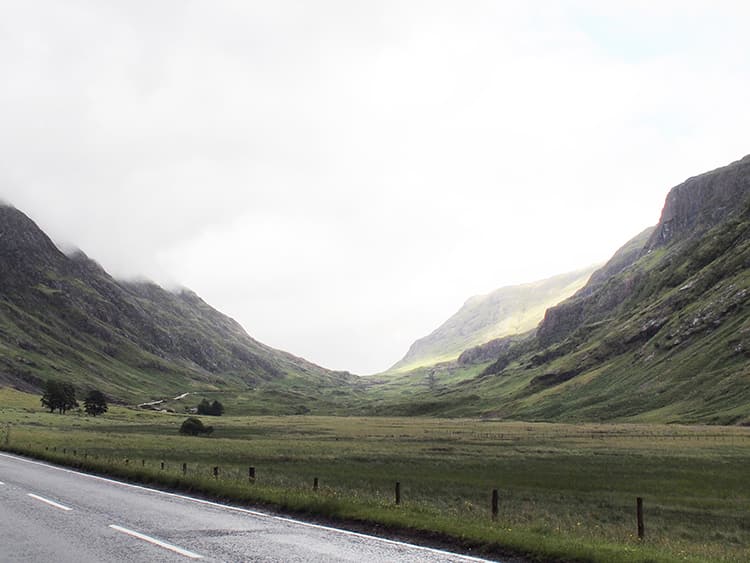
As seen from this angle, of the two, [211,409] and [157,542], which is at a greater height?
[157,542]

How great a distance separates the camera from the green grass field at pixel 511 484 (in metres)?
19.6

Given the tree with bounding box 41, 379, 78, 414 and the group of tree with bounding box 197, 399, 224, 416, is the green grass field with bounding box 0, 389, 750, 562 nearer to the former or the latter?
the tree with bounding box 41, 379, 78, 414

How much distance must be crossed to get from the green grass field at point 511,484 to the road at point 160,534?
261 cm

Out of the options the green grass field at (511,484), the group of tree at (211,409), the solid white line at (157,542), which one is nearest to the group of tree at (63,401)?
the group of tree at (211,409)

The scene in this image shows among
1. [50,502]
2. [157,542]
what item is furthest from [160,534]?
[50,502]

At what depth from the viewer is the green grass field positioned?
19.6 meters

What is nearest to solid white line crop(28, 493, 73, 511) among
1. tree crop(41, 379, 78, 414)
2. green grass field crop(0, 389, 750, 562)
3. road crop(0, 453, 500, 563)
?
road crop(0, 453, 500, 563)

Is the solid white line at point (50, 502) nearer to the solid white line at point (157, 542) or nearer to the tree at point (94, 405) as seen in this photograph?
the solid white line at point (157, 542)

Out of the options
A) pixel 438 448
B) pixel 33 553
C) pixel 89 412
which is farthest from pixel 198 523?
pixel 89 412

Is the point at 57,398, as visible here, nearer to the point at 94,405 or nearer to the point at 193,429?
the point at 94,405

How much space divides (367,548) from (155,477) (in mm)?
19350

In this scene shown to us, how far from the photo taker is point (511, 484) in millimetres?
41312

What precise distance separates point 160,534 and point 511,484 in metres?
30.9

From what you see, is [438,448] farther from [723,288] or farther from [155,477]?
[723,288]
